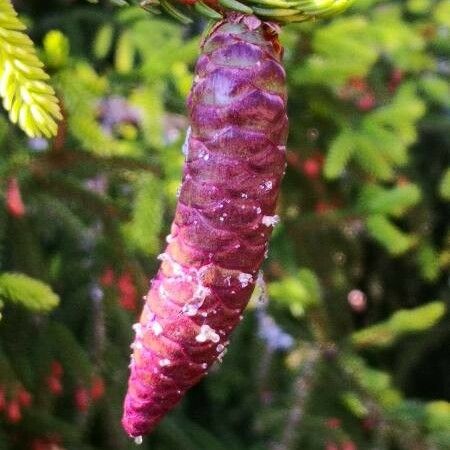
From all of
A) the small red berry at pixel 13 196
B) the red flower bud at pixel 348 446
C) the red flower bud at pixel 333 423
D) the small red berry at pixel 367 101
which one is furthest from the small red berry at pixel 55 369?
the small red berry at pixel 367 101

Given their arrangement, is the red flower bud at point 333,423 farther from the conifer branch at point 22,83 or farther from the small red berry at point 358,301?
the conifer branch at point 22,83

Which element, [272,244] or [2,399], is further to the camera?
[272,244]

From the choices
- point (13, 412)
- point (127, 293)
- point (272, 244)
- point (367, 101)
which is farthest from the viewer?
point (367, 101)

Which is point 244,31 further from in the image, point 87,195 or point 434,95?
point 434,95

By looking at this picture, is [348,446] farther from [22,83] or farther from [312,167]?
[22,83]

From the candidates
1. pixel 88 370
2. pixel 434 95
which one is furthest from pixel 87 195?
pixel 434 95

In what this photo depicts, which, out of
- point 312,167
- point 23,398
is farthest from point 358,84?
point 23,398
